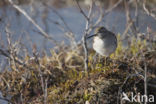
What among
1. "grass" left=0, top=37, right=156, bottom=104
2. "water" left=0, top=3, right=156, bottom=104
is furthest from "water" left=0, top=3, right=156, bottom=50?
"grass" left=0, top=37, right=156, bottom=104

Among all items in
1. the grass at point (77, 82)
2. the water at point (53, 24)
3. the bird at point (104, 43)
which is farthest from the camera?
the water at point (53, 24)

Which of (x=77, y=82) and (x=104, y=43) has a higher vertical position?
(x=104, y=43)

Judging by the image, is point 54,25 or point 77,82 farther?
point 54,25

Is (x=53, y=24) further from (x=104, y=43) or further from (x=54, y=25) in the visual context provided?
(x=104, y=43)

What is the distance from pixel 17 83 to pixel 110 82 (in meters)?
1.27

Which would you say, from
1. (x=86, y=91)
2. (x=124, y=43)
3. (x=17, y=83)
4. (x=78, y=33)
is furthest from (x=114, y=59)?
(x=78, y=33)

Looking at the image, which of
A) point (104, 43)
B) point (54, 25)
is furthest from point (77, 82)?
point (54, 25)

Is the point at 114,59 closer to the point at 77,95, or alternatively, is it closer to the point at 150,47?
the point at 77,95

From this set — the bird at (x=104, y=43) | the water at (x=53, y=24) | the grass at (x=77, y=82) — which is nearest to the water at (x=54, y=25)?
the water at (x=53, y=24)

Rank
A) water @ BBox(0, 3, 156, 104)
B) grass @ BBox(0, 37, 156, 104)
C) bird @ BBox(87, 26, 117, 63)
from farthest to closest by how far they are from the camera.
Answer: water @ BBox(0, 3, 156, 104), bird @ BBox(87, 26, 117, 63), grass @ BBox(0, 37, 156, 104)

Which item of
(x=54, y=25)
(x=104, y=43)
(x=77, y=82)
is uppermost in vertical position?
(x=54, y=25)

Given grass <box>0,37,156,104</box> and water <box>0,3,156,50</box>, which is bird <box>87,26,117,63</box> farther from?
water <box>0,3,156,50</box>

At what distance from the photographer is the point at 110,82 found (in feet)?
9.77

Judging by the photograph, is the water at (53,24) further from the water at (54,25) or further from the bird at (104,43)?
the bird at (104,43)
